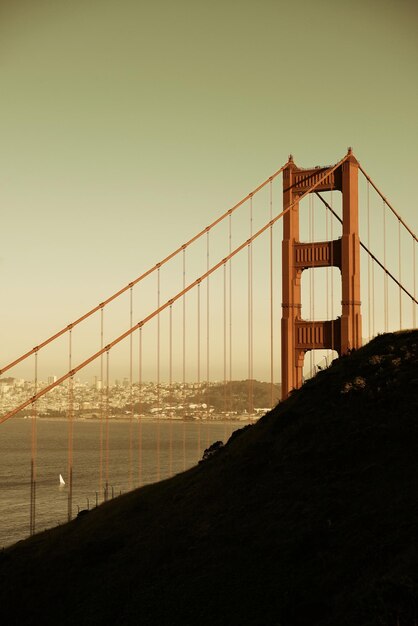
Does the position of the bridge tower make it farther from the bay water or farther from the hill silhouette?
the bay water

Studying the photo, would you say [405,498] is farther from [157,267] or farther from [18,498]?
[18,498]

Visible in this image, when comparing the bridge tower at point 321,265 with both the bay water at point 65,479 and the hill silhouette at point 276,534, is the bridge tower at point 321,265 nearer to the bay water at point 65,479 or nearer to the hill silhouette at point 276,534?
the hill silhouette at point 276,534

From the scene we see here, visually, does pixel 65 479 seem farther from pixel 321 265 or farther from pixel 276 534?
pixel 276 534

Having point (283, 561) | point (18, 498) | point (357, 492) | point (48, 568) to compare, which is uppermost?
point (357, 492)

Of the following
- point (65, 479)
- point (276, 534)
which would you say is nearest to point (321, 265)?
point (276, 534)

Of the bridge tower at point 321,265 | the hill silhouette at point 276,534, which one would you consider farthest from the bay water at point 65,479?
the hill silhouette at point 276,534

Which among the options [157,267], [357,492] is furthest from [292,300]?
[357,492]
